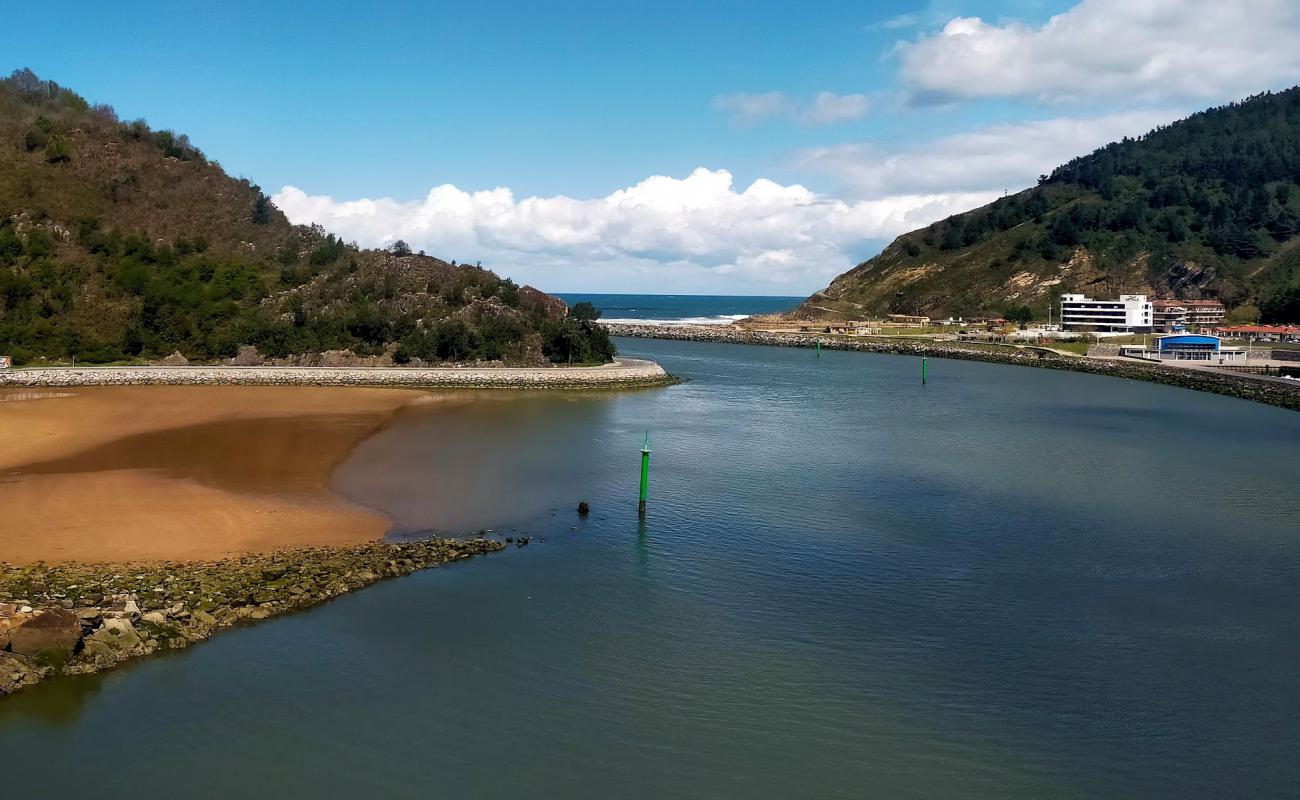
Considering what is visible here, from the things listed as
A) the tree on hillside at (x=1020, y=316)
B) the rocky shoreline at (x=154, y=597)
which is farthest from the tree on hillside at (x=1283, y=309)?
the rocky shoreline at (x=154, y=597)

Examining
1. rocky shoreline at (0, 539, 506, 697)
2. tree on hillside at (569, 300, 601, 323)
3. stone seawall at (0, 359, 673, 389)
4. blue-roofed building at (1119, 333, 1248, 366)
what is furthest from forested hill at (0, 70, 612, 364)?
blue-roofed building at (1119, 333, 1248, 366)

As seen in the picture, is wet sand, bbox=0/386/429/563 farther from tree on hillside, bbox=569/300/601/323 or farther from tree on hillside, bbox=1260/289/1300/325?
tree on hillside, bbox=1260/289/1300/325

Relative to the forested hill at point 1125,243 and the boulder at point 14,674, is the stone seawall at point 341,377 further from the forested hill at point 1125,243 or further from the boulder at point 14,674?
the forested hill at point 1125,243

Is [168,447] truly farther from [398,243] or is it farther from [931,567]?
[398,243]

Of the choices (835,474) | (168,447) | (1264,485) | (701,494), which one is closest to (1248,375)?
(1264,485)

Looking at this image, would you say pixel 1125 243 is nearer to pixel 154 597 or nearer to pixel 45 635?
pixel 154 597

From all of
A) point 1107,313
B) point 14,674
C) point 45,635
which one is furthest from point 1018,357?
point 14,674
